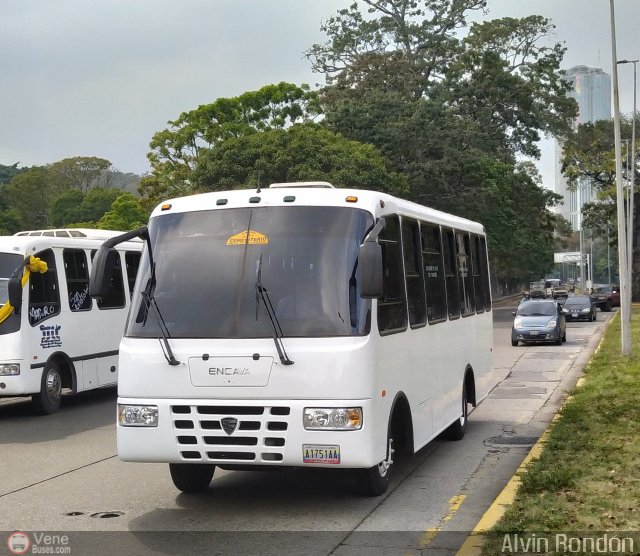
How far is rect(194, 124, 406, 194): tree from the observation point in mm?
44406

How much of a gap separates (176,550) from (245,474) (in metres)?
3.06

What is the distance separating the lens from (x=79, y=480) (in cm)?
1048

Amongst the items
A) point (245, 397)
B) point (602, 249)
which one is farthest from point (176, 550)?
point (602, 249)

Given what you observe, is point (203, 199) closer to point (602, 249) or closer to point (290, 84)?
point (290, 84)

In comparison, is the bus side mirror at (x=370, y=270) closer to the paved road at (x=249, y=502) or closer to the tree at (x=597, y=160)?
the paved road at (x=249, y=502)

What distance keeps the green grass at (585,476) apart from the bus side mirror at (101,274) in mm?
3789

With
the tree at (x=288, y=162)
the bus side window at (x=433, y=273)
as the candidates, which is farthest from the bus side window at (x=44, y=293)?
the tree at (x=288, y=162)

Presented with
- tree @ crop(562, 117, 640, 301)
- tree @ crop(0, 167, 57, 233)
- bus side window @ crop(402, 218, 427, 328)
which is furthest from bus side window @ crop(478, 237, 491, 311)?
tree @ crop(0, 167, 57, 233)

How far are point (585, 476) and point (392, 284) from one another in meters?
2.46

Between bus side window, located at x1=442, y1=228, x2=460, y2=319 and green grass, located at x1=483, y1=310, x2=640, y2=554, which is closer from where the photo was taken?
green grass, located at x1=483, y1=310, x2=640, y2=554

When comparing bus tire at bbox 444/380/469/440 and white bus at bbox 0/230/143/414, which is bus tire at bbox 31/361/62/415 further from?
bus tire at bbox 444/380/469/440

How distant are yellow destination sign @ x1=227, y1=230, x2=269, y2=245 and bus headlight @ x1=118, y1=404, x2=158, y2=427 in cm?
153

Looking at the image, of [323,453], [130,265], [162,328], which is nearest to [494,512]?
[323,453]

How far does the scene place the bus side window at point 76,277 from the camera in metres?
17.5
